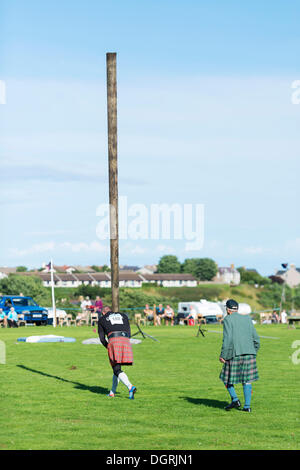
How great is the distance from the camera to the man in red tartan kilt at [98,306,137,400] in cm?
1420

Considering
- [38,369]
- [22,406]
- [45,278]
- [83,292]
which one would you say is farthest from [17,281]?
[22,406]

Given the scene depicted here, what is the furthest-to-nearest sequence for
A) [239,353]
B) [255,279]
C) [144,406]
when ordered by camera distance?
[255,279], [144,406], [239,353]

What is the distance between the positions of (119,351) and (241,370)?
105 inches

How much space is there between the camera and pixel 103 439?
33.1 ft

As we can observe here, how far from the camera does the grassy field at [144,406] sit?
10.0 m

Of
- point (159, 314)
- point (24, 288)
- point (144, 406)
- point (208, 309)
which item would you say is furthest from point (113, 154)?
point (24, 288)

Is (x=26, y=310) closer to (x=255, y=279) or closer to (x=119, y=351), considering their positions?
(x=119, y=351)

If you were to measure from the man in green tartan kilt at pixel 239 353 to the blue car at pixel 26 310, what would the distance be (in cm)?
3474

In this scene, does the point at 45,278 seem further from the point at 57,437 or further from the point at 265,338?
the point at 57,437

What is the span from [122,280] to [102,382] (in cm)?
17959

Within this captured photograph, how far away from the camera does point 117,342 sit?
14.3 m

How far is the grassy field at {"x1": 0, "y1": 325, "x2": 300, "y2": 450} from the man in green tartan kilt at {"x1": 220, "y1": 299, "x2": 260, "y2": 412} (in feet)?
1.45

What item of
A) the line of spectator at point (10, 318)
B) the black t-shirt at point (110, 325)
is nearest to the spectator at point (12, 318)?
the line of spectator at point (10, 318)

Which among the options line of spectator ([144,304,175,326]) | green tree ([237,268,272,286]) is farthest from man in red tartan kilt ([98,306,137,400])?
green tree ([237,268,272,286])
